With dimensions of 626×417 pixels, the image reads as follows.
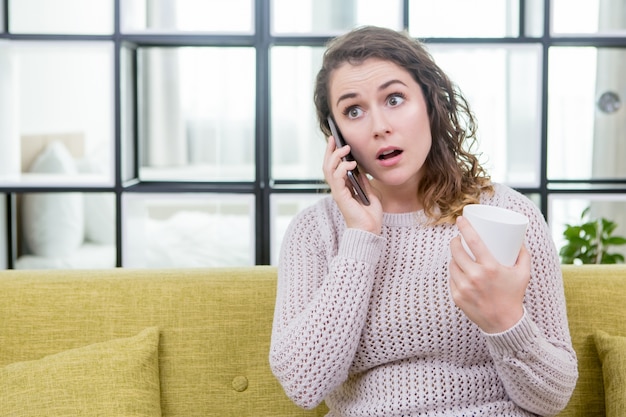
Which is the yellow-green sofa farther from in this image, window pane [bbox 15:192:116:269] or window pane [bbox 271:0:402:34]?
window pane [bbox 271:0:402:34]

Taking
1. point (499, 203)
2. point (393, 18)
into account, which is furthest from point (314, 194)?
point (499, 203)

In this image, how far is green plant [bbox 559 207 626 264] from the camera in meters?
2.24

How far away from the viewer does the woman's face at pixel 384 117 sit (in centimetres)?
151

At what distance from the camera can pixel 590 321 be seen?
181 centimetres

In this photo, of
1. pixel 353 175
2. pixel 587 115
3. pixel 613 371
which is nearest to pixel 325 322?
pixel 353 175

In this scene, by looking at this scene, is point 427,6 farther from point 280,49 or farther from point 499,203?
point 499,203

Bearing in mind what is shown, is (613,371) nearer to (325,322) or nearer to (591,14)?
(325,322)

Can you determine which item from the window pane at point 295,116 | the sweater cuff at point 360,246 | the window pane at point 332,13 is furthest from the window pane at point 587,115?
the sweater cuff at point 360,246

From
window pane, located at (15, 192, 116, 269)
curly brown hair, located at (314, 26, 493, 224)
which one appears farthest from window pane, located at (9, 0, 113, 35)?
curly brown hair, located at (314, 26, 493, 224)

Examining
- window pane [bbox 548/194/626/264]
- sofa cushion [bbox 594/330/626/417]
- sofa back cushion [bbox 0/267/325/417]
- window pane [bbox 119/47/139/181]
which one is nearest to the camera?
sofa cushion [bbox 594/330/626/417]

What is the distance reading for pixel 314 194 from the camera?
7.18 feet

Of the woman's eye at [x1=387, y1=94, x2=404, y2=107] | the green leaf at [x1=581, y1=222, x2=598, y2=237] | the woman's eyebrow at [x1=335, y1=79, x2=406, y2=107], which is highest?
the woman's eyebrow at [x1=335, y1=79, x2=406, y2=107]

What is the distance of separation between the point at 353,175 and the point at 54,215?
3.64ft

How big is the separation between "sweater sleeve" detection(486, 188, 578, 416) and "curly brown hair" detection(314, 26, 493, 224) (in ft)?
0.40
